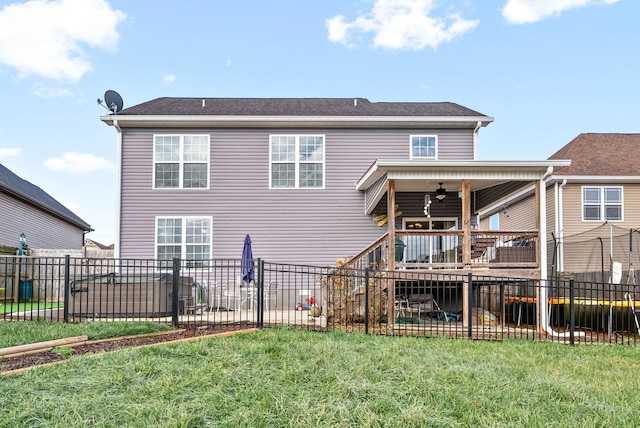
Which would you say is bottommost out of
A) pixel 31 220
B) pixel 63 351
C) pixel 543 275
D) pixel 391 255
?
pixel 63 351

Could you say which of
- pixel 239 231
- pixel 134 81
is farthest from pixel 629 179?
pixel 134 81

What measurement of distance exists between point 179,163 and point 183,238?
7.11 ft

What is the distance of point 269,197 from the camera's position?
14.0 metres

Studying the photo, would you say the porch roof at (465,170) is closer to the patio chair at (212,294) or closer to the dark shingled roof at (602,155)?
the patio chair at (212,294)

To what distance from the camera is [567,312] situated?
11.7 metres

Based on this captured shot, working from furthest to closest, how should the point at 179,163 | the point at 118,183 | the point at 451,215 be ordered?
the point at 451,215, the point at 179,163, the point at 118,183

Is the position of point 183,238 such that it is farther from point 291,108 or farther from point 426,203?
point 426,203

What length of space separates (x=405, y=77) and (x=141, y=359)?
48.5ft

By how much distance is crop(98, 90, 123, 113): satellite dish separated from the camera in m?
13.7

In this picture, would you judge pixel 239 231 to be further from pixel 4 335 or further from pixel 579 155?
pixel 579 155

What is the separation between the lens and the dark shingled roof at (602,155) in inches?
655

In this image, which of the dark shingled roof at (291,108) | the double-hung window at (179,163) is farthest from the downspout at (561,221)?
the double-hung window at (179,163)

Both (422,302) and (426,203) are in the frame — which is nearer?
(422,302)

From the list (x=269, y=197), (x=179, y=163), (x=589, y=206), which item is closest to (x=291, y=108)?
(x=269, y=197)
